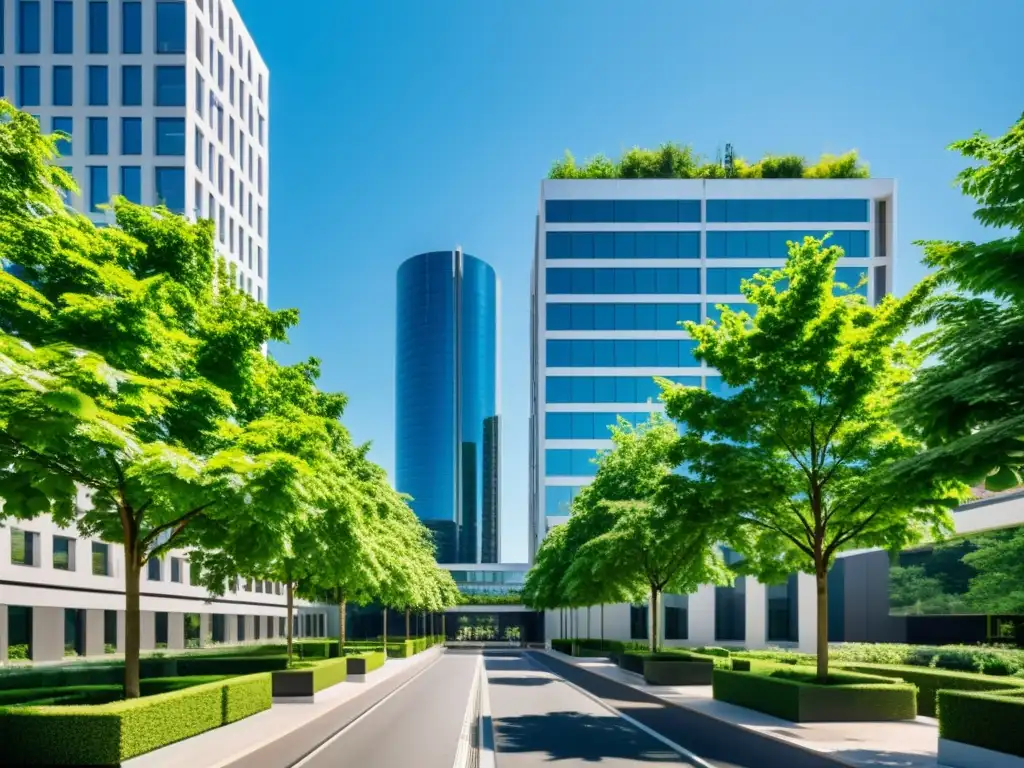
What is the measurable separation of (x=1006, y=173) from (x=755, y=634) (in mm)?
55410

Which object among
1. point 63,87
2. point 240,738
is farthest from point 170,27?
point 240,738

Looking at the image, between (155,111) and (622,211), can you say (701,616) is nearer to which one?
(622,211)

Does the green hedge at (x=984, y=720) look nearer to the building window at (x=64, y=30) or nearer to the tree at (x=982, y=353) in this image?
the tree at (x=982, y=353)

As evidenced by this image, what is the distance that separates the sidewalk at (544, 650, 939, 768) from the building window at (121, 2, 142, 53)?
54.5m

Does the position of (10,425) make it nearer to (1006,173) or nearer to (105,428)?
(105,428)

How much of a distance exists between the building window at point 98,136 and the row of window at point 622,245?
38218mm

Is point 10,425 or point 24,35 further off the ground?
point 24,35

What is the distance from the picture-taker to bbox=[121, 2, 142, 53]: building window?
62.1 m

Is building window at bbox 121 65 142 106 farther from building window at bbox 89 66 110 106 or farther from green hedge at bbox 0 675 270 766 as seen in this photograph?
green hedge at bbox 0 675 270 766

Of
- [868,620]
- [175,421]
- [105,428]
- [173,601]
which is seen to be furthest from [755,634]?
[105,428]

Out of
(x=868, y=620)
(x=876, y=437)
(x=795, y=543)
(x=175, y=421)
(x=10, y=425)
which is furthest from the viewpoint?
(x=868, y=620)

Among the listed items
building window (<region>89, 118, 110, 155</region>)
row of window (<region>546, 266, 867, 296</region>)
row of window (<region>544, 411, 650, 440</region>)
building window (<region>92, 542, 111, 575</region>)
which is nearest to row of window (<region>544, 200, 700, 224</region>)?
row of window (<region>546, 266, 867, 296</region>)

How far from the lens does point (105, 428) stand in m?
13.6

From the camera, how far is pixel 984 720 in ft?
47.1
